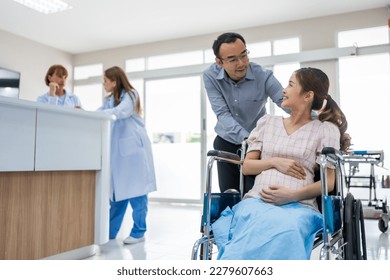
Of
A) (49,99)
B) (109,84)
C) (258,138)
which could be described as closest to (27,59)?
(49,99)

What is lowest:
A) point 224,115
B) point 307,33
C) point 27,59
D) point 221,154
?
point 221,154

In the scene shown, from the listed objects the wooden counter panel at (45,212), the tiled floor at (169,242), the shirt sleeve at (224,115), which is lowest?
the tiled floor at (169,242)

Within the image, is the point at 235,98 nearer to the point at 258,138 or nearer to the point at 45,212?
the point at 258,138

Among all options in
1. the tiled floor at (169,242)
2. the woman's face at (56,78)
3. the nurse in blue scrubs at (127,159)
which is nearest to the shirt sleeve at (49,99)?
the woman's face at (56,78)

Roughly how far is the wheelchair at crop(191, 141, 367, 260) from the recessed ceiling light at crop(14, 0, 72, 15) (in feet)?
11.8

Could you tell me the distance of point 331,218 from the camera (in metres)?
1.05

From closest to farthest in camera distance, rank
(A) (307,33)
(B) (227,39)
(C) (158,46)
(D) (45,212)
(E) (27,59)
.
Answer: (B) (227,39) < (D) (45,212) < (A) (307,33) < (E) (27,59) < (C) (158,46)

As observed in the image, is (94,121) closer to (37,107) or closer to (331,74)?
(37,107)

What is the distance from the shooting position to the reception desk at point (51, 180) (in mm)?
1668

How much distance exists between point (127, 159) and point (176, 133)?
255 centimetres

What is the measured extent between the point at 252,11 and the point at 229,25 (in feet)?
1.64

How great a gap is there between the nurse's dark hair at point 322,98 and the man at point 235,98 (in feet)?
1.28

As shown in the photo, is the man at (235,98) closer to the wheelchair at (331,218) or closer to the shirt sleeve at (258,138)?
the shirt sleeve at (258,138)

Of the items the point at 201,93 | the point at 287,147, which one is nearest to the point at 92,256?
the point at 287,147
